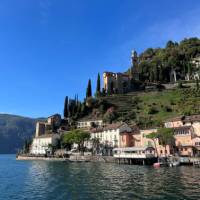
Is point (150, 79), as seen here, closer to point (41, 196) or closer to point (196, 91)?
point (196, 91)

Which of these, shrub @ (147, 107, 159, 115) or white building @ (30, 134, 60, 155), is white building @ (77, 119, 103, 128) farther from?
shrub @ (147, 107, 159, 115)

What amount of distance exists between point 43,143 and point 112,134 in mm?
58389

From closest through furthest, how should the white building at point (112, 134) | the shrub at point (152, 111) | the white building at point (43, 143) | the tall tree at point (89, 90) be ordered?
the white building at point (112, 134), the shrub at point (152, 111), the white building at point (43, 143), the tall tree at point (89, 90)

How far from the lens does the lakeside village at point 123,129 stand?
304 ft

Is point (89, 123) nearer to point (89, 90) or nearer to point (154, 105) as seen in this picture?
point (89, 90)

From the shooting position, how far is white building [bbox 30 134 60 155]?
158m

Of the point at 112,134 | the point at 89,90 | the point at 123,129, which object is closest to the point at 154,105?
the point at 123,129

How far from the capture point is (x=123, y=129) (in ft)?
401

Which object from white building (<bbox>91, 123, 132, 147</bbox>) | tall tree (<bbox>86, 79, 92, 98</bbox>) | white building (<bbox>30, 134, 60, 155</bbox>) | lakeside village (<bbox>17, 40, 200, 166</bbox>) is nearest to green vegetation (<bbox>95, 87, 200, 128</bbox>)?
lakeside village (<bbox>17, 40, 200, 166</bbox>)

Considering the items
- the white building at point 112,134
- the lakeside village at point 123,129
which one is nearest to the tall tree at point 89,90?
the lakeside village at point 123,129

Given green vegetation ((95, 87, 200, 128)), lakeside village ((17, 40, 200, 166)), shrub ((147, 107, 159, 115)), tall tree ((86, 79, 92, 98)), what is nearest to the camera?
lakeside village ((17, 40, 200, 166))

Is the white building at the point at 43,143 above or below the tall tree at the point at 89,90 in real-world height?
below

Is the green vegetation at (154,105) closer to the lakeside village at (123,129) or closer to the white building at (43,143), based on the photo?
the lakeside village at (123,129)

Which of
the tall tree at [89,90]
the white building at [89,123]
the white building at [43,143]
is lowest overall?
the white building at [43,143]
